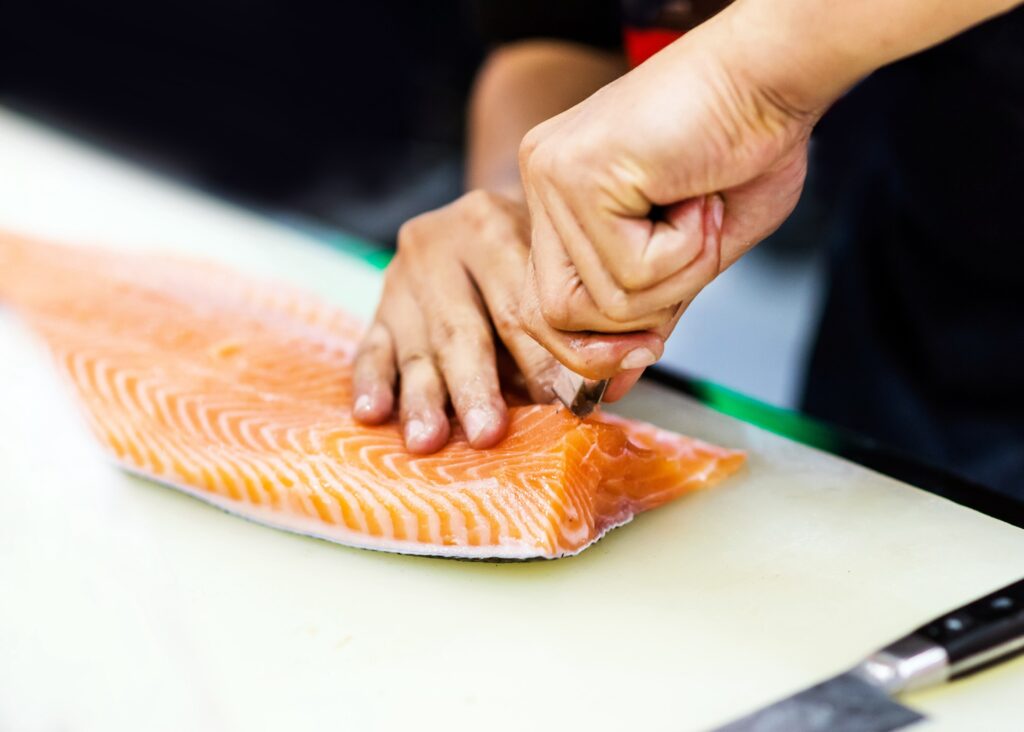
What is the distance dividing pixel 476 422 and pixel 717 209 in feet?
1.76

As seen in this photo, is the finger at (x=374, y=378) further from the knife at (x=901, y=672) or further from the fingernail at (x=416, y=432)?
the knife at (x=901, y=672)

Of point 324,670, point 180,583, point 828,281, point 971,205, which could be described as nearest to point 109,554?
point 180,583

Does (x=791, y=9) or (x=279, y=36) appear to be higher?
(x=279, y=36)

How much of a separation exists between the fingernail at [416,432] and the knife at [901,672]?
25.8 inches

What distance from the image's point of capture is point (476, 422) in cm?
156

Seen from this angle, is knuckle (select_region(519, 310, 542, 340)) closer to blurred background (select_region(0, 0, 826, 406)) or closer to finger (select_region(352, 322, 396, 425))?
finger (select_region(352, 322, 396, 425))

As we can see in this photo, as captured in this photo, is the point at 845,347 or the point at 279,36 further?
the point at 279,36

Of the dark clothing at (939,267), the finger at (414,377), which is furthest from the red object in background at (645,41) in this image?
the finger at (414,377)

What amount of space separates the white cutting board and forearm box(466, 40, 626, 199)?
0.82 metres

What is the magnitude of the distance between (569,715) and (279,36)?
3863 mm

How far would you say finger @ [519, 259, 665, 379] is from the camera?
131cm

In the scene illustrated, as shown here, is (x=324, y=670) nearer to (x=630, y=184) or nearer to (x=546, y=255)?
(x=546, y=255)

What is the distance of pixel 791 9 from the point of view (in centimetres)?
106

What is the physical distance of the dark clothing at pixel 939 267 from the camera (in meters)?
1.91
